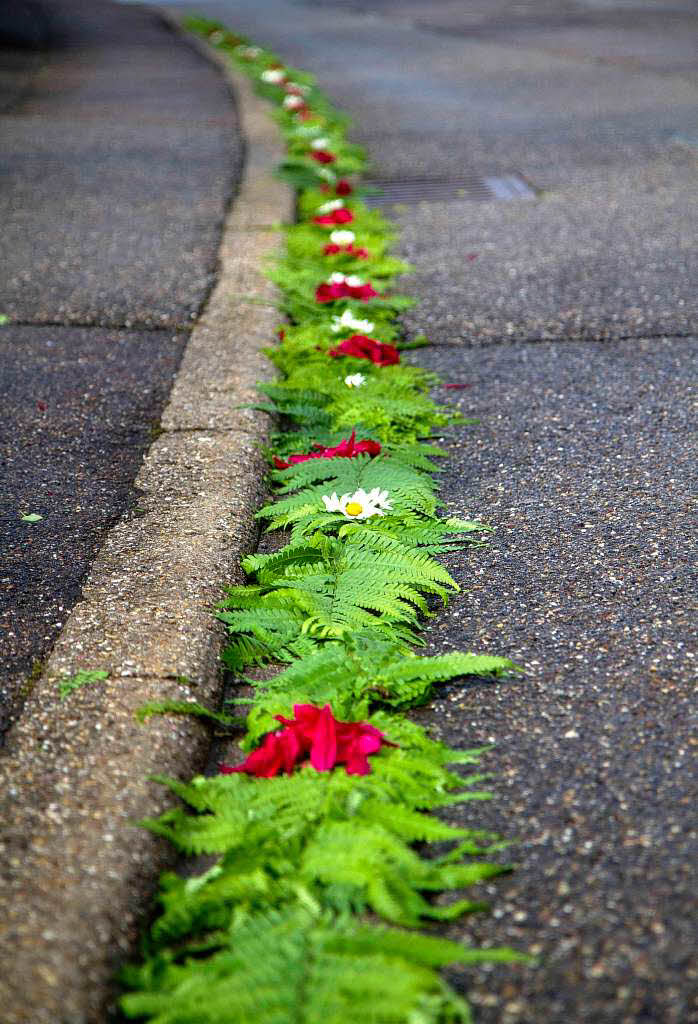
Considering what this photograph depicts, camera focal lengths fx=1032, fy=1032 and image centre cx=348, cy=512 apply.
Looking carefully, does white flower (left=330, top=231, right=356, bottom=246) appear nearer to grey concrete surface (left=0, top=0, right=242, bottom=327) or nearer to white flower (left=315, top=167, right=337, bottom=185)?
grey concrete surface (left=0, top=0, right=242, bottom=327)

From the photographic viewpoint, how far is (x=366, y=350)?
344 centimetres

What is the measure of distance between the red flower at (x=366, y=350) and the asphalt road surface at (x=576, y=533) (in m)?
0.18

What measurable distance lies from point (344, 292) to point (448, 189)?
2.33m

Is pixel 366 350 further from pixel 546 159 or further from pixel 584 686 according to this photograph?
pixel 546 159

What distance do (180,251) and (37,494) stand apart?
2.42m

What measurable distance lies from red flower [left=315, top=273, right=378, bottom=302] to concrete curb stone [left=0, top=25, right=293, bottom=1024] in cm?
90

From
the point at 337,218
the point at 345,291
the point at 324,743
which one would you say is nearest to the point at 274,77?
the point at 337,218

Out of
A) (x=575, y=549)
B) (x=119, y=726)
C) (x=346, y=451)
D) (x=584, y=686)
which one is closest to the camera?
(x=119, y=726)

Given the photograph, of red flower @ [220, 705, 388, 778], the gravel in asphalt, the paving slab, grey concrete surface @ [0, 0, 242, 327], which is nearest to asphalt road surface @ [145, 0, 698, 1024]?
the paving slab

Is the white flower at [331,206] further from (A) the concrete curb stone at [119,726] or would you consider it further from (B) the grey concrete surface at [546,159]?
(A) the concrete curb stone at [119,726]

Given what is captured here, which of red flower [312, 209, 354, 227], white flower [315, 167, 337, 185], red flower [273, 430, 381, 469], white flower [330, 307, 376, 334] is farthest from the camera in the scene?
white flower [315, 167, 337, 185]

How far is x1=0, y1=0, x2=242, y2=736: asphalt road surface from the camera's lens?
7.85ft

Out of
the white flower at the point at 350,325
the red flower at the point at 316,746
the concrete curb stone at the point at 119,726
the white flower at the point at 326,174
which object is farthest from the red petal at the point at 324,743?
the white flower at the point at 326,174

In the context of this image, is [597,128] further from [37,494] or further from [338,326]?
[37,494]
